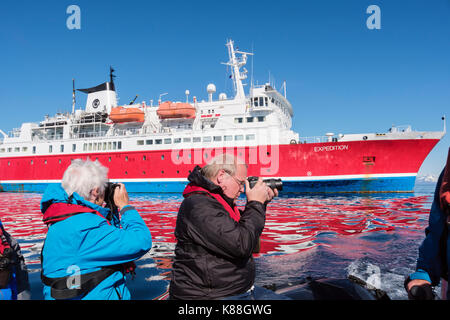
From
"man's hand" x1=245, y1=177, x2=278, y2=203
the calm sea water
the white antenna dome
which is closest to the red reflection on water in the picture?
the calm sea water

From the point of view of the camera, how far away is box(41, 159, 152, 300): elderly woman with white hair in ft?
5.16

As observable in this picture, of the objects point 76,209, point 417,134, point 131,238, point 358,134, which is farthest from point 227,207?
point 417,134

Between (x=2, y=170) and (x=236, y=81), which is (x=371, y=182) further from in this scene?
(x=2, y=170)

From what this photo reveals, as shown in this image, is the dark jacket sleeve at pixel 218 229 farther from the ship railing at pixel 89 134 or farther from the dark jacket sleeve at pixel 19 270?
the ship railing at pixel 89 134

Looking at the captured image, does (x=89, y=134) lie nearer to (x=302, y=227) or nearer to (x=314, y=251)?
(x=302, y=227)

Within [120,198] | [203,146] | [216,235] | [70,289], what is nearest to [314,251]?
[216,235]

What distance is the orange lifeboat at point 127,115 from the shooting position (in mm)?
21562

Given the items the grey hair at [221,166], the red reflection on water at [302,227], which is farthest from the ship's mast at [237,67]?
the grey hair at [221,166]

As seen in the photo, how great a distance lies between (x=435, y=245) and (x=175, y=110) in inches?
780

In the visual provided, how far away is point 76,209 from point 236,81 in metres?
21.3

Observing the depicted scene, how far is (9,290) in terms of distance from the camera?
6.17 ft

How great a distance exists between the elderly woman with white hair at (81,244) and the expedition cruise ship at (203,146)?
53.6 feet

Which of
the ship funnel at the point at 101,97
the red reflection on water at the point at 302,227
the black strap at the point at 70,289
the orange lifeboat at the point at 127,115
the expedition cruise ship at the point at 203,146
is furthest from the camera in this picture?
the ship funnel at the point at 101,97
